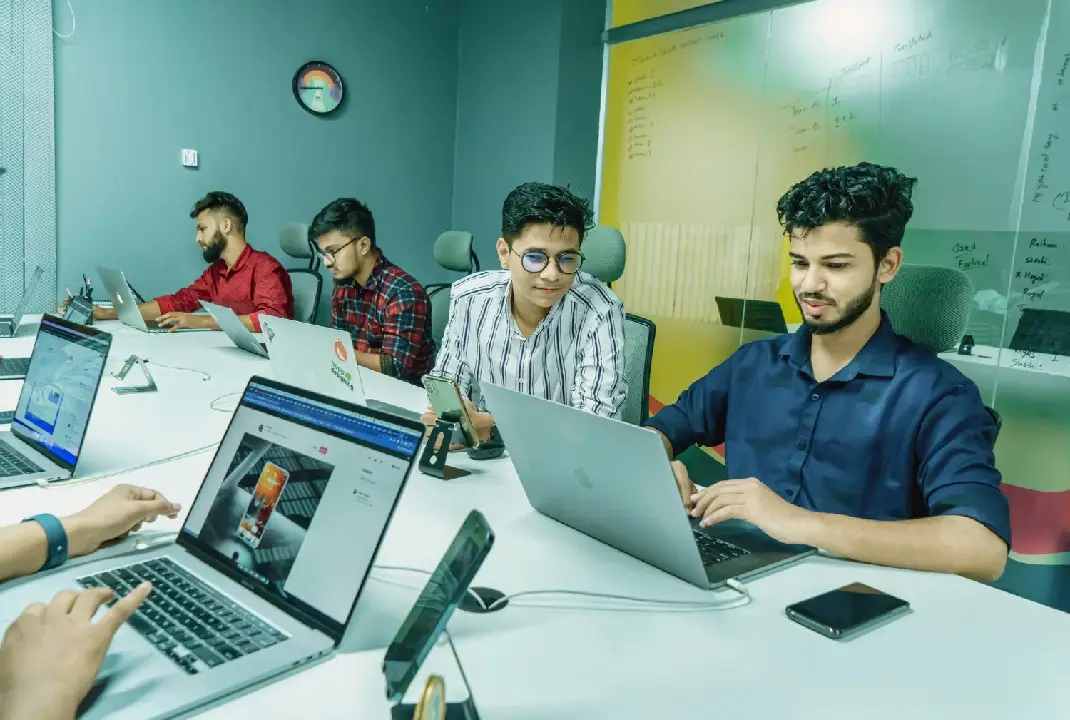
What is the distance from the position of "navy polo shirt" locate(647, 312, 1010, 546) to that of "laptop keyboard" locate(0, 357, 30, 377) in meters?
1.95

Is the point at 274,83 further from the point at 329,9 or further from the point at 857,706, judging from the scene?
the point at 857,706

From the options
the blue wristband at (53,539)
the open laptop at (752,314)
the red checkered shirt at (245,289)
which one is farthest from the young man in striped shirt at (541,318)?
the red checkered shirt at (245,289)

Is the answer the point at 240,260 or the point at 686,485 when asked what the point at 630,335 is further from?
the point at 240,260

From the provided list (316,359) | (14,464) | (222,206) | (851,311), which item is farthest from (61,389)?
(222,206)

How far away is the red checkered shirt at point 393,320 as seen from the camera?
2.88m

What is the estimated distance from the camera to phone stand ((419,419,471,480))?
58.7 inches

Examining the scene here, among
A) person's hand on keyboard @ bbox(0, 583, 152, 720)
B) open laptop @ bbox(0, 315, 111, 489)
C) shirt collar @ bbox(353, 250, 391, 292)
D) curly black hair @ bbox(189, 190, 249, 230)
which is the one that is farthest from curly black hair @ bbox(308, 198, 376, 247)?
person's hand on keyboard @ bbox(0, 583, 152, 720)

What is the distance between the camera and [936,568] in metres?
1.14

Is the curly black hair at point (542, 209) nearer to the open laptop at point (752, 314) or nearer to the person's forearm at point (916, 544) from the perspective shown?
the person's forearm at point (916, 544)

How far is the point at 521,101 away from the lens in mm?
4457

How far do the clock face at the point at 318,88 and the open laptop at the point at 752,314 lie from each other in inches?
105

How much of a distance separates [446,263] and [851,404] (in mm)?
2386

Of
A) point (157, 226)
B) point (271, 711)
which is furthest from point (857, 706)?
point (157, 226)

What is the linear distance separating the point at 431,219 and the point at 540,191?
128 inches
